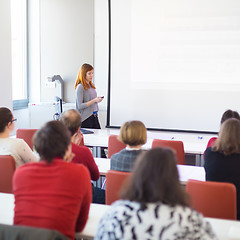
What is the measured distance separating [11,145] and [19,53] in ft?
14.8

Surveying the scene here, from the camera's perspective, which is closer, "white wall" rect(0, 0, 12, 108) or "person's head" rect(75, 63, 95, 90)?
"person's head" rect(75, 63, 95, 90)

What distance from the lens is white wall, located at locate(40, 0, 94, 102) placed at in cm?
641

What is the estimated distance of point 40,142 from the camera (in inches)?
73.4

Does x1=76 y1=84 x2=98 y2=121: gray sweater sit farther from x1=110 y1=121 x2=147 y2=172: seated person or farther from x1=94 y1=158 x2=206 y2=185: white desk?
x1=110 y1=121 x2=147 y2=172: seated person

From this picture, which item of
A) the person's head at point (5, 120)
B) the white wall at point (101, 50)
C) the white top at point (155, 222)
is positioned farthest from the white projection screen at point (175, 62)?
the white top at point (155, 222)

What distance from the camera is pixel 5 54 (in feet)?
17.6

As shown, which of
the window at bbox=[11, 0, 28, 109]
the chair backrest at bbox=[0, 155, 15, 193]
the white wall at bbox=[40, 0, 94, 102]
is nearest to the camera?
the chair backrest at bbox=[0, 155, 15, 193]

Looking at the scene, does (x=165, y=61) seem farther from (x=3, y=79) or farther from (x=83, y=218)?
(x=83, y=218)

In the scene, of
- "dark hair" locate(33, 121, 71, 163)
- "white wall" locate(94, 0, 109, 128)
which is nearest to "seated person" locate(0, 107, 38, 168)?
"dark hair" locate(33, 121, 71, 163)

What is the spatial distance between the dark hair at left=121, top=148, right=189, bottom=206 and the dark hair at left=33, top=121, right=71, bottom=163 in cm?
54

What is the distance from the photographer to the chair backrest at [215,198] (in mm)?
2049

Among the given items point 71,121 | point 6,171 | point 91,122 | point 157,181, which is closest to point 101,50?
point 91,122

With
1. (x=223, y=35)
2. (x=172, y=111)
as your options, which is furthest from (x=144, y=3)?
(x=172, y=111)

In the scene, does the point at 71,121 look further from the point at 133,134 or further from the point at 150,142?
the point at 150,142
